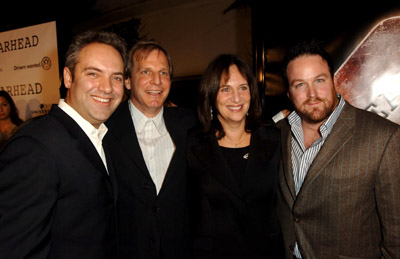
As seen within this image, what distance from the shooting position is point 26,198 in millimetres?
1072

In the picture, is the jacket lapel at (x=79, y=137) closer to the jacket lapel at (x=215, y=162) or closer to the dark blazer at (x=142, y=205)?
the dark blazer at (x=142, y=205)

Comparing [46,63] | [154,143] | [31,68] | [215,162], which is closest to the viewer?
[215,162]

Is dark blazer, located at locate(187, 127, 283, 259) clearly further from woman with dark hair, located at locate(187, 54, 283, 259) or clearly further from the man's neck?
the man's neck

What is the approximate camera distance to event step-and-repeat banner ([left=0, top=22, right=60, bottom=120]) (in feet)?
10.7

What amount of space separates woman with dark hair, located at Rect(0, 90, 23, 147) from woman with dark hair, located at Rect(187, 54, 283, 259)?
317 cm

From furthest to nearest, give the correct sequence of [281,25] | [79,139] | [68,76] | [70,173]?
[281,25] → [68,76] → [79,139] → [70,173]

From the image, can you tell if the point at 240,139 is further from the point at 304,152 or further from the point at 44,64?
the point at 44,64

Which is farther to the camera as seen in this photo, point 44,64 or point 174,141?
point 44,64

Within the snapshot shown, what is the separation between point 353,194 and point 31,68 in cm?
398

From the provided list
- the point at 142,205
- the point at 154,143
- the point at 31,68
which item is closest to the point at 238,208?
the point at 142,205

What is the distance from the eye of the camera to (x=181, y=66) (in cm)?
606

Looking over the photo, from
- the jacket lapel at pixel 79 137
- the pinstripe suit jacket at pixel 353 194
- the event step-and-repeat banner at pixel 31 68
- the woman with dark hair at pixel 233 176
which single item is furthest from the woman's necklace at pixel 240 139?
the event step-and-repeat banner at pixel 31 68

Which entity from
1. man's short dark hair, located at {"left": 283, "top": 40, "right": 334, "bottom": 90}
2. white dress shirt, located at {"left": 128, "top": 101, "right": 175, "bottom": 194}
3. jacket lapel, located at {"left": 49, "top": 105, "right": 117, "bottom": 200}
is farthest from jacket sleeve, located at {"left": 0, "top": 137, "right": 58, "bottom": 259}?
man's short dark hair, located at {"left": 283, "top": 40, "right": 334, "bottom": 90}

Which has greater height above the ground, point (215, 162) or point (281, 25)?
point (281, 25)
